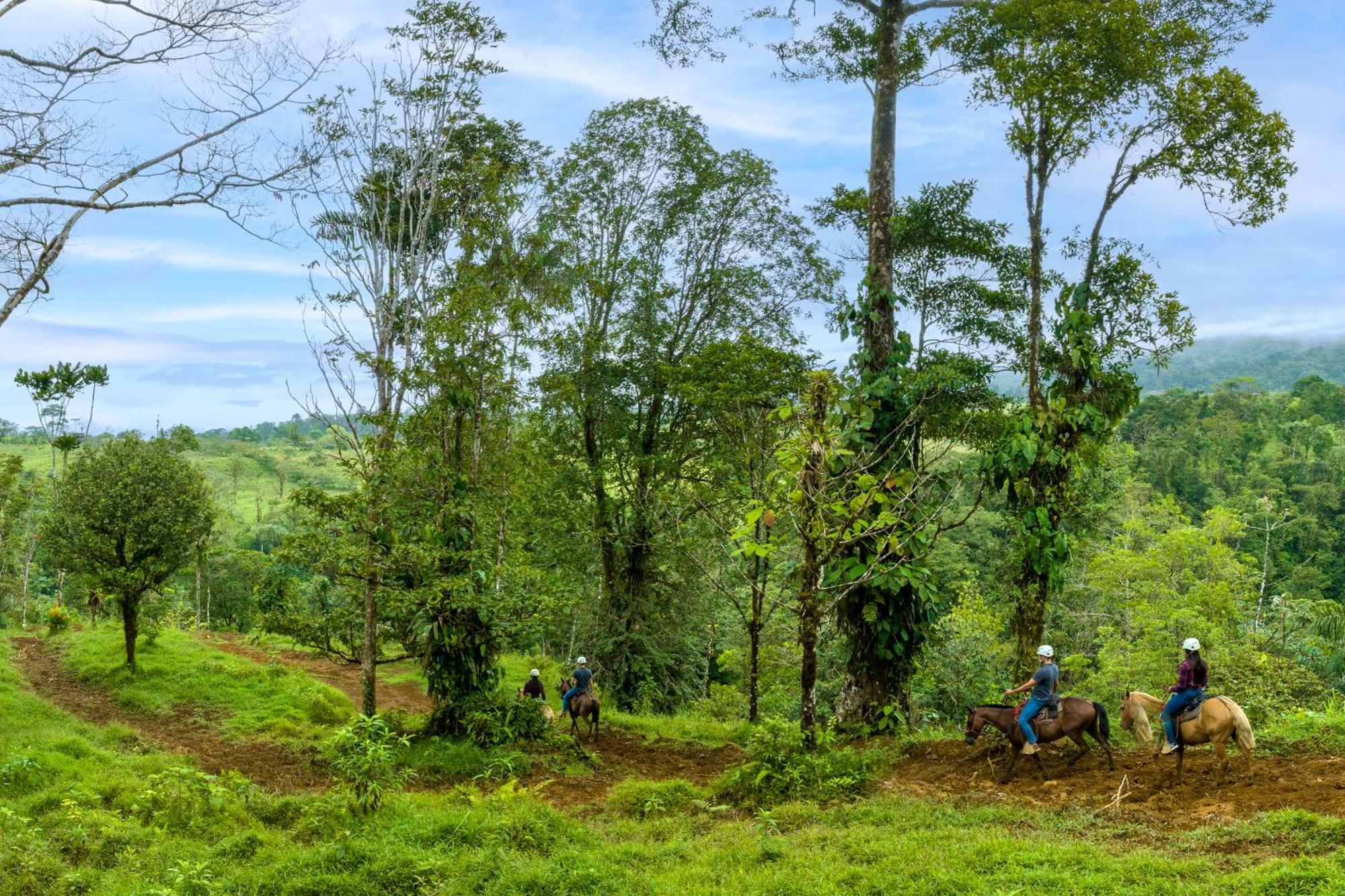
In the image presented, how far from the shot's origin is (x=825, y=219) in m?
16.8

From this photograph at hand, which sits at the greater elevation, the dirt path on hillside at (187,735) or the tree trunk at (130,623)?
the tree trunk at (130,623)

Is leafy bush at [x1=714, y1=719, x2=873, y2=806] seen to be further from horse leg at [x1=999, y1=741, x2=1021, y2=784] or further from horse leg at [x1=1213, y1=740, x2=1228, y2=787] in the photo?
horse leg at [x1=1213, y1=740, x2=1228, y2=787]

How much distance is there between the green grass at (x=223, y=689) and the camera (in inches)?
605

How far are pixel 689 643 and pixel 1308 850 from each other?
16.2 metres

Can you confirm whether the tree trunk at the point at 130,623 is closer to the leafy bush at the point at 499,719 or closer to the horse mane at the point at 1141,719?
the leafy bush at the point at 499,719

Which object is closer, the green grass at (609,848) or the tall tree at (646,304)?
the green grass at (609,848)

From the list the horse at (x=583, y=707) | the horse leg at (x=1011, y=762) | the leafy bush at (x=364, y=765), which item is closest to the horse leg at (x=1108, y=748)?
the horse leg at (x=1011, y=762)

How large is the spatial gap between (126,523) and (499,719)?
9639mm

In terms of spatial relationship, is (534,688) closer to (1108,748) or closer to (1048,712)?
(1048,712)

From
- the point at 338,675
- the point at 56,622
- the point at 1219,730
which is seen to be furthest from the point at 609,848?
the point at 56,622

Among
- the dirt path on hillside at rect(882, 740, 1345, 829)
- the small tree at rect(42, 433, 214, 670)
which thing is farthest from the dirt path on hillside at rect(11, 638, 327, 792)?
the dirt path on hillside at rect(882, 740, 1345, 829)

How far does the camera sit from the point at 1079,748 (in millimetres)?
9617

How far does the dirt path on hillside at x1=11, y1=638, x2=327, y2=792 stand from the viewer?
12.3 meters

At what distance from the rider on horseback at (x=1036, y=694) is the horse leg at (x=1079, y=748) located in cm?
41
